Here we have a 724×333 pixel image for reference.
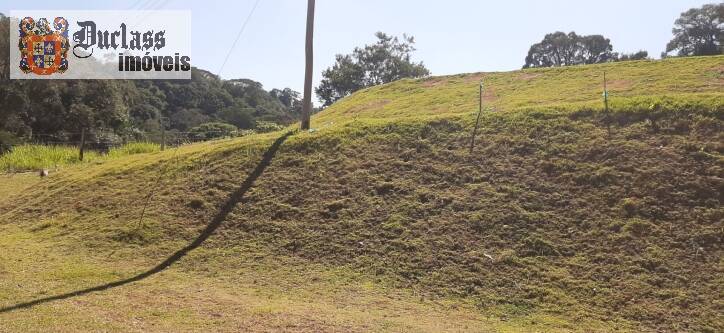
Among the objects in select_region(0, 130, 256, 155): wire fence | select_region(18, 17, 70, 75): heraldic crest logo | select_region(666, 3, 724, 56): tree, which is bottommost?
select_region(0, 130, 256, 155): wire fence

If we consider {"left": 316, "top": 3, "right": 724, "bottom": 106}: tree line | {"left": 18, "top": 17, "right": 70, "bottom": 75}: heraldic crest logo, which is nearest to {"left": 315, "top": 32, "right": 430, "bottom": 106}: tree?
{"left": 316, "top": 3, "right": 724, "bottom": 106}: tree line

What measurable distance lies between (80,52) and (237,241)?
27739 mm

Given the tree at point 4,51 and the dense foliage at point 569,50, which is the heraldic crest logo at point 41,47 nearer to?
the tree at point 4,51

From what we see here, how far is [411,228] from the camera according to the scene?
927 cm

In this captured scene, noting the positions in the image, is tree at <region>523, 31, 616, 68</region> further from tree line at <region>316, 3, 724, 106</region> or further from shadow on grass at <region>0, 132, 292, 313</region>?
shadow on grass at <region>0, 132, 292, 313</region>

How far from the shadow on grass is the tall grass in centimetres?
761

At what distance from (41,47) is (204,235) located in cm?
2131

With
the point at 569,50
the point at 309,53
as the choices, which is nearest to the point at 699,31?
the point at 569,50

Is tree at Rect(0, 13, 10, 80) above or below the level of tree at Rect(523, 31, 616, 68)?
below

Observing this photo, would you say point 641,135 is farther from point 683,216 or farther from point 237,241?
point 237,241

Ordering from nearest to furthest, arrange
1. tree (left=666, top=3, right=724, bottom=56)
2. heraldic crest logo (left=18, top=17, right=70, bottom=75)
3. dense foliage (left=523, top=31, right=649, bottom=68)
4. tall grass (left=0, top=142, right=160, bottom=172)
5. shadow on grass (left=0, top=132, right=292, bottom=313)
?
shadow on grass (left=0, top=132, right=292, bottom=313)
tall grass (left=0, top=142, right=160, bottom=172)
heraldic crest logo (left=18, top=17, right=70, bottom=75)
tree (left=666, top=3, right=724, bottom=56)
dense foliage (left=523, top=31, right=649, bottom=68)

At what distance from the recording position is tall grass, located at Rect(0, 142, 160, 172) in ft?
62.6

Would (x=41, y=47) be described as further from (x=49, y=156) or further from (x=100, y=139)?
(x=49, y=156)

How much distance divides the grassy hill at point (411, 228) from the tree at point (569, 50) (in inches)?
1479
